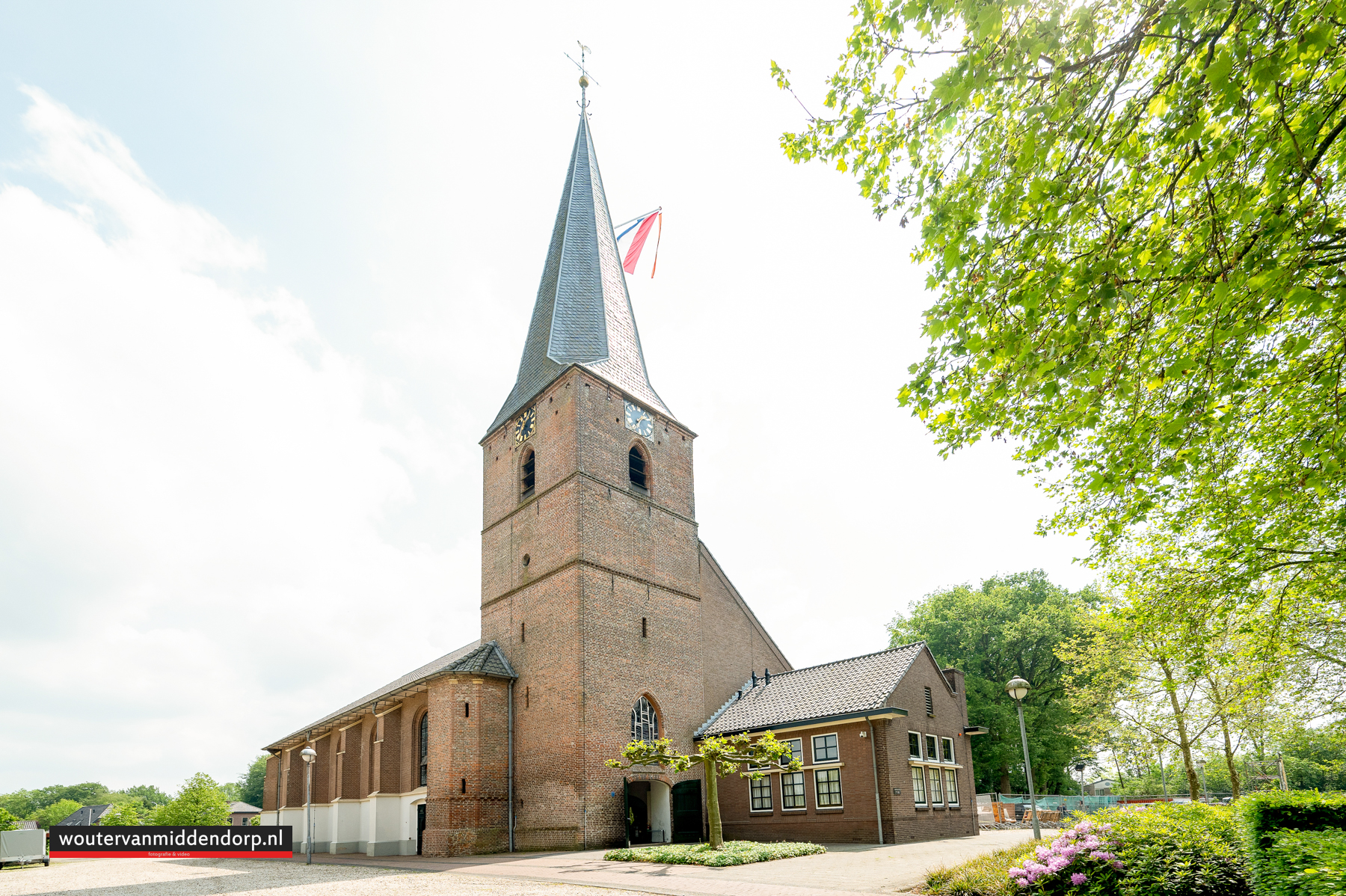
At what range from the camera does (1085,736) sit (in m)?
34.9

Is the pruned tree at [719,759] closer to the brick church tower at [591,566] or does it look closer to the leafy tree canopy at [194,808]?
the brick church tower at [591,566]

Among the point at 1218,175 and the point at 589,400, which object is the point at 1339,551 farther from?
the point at 589,400

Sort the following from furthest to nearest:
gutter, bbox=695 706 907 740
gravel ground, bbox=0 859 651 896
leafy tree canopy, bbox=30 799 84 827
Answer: leafy tree canopy, bbox=30 799 84 827
gutter, bbox=695 706 907 740
gravel ground, bbox=0 859 651 896

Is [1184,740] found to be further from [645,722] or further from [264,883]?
[264,883]

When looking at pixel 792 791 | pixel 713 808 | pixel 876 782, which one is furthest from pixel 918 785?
pixel 713 808

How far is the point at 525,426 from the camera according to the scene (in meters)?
27.5

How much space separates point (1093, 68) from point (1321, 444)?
187 inches

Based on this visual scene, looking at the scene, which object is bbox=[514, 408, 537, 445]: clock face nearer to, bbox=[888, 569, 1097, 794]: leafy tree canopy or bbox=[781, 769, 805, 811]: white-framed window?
bbox=[781, 769, 805, 811]: white-framed window

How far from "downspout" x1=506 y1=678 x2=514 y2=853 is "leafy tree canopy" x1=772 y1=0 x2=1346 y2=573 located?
63.0 ft

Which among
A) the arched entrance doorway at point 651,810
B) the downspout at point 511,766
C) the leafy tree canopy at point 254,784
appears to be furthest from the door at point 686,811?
the leafy tree canopy at point 254,784

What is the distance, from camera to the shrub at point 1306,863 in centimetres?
533

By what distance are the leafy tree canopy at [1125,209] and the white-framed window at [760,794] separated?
17245mm

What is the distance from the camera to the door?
22984 millimetres

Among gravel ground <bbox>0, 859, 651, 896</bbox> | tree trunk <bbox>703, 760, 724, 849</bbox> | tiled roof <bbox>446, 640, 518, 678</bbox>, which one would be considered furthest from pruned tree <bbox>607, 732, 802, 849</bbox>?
gravel ground <bbox>0, 859, 651, 896</bbox>
